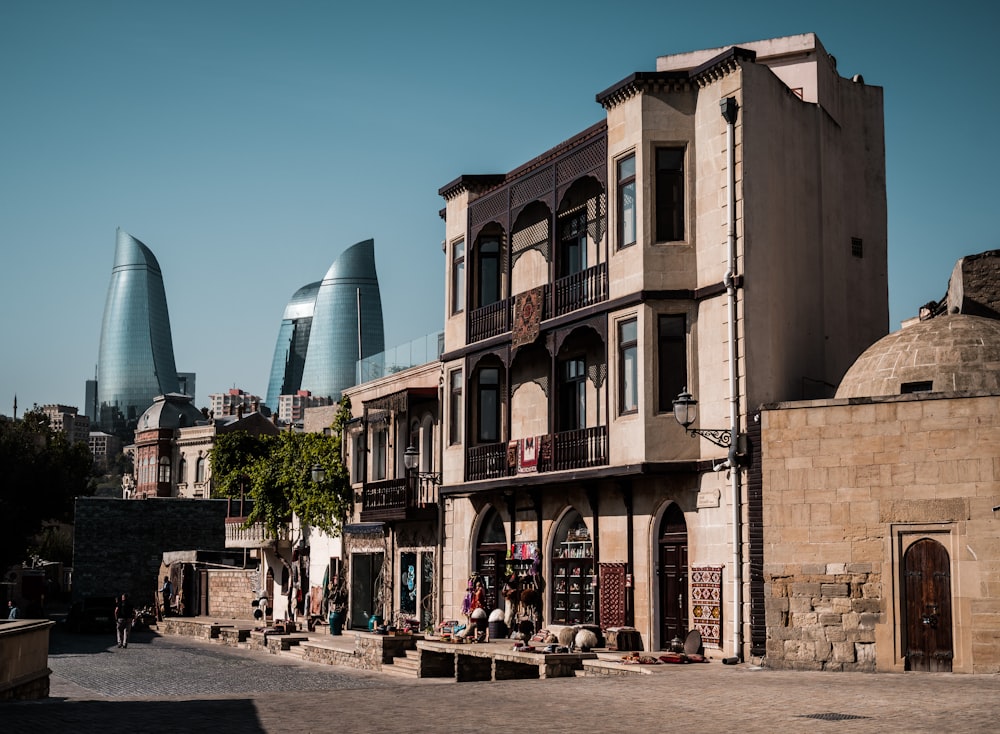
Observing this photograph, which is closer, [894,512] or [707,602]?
[894,512]

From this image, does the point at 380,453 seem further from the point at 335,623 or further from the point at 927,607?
the point at 927,607

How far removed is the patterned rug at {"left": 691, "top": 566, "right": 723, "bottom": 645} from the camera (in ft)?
75.6

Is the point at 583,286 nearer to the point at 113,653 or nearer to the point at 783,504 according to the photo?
the point at 783,504

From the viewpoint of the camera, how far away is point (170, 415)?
347ft

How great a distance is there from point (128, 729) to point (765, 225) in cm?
1480

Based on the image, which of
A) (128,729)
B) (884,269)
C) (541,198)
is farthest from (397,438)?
(128,729)

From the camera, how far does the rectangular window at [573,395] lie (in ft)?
92.7

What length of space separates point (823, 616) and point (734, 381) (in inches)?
178

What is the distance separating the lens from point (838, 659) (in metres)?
20.8

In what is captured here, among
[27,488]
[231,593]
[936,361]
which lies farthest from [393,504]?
[27,488]

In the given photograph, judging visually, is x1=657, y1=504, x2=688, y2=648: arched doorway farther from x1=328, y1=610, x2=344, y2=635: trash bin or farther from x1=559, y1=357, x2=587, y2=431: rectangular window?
x1=328, y1=610, x2=344, y2=635: trash bin

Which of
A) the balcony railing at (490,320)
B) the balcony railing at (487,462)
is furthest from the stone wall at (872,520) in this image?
the balcony railing at (490,320)

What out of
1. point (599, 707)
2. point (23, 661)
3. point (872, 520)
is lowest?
point (599, 707)

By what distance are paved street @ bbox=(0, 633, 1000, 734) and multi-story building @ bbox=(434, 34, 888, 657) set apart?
11.1 ft
